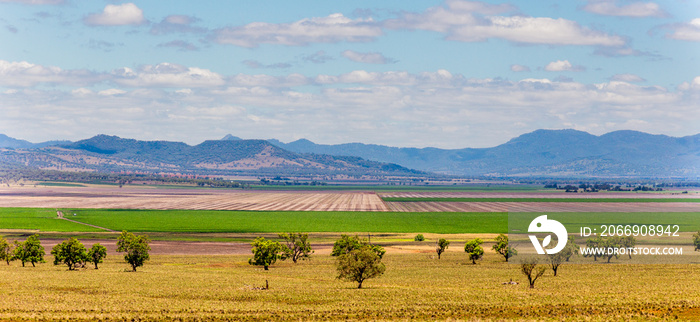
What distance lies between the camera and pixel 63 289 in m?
63.6

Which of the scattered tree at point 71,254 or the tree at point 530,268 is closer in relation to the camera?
the tree at point 530,268

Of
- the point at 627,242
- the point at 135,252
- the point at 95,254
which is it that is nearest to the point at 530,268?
the point at 627,242

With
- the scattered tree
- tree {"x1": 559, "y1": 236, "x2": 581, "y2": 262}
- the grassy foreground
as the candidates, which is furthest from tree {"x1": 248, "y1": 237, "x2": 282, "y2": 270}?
tree {"x1": 559, "y1": 236, "x2": 581, "y2": 262}

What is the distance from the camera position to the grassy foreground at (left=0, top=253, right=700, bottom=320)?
51219 millimetres

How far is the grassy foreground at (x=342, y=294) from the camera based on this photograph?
51219 millimetres

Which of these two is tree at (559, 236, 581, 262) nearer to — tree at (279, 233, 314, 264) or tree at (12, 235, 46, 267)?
tree at (279, 233, 314, 264)

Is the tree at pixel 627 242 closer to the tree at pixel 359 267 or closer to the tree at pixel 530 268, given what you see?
the tree at pixel 530 268

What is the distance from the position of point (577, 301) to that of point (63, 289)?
44.0m

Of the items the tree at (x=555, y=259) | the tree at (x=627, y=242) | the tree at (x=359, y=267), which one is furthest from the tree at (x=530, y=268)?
the tree at (x=627, y=242)

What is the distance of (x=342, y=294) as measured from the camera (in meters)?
61.6

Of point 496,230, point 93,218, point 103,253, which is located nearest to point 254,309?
point 103,253

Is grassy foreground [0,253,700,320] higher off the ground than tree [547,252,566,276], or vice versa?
tree [547,252,566,276]

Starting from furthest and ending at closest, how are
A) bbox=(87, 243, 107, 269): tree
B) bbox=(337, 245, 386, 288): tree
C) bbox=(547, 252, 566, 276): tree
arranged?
1. bbox=(87, 243, 107, 269): tree
2. bbox=(547, 252, 566, 276): tree
3. bbox=(337, 245, 386, 288): tree

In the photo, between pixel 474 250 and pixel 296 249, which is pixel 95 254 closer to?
pixel 296 249
